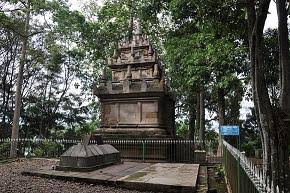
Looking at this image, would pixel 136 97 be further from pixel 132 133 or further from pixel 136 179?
pixel 136 179

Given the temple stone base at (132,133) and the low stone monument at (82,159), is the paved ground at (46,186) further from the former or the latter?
the temple stone base at (132,133)

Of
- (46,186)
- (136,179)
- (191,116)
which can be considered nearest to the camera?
(46,186)

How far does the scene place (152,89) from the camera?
15570 mm

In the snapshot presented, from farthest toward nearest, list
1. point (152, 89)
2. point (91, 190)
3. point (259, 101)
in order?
1. point (152, 89)
2. point (91, 190)
3. point (259, 101)

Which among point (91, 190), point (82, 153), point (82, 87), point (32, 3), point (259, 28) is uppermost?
point (32, 3)

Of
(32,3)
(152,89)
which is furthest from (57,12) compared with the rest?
(152,89)

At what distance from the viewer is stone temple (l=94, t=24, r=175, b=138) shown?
1563cm

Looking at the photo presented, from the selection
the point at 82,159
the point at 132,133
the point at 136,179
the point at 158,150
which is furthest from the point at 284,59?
the point at 132,133

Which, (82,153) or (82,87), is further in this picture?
(82,87)

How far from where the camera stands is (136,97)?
1612 cm

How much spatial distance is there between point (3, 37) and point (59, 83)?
769 cm

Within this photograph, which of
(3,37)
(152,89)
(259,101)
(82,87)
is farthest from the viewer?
(82,87)

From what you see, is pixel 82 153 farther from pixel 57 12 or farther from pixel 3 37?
pixel 3 37

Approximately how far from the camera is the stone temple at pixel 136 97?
15633 mm
